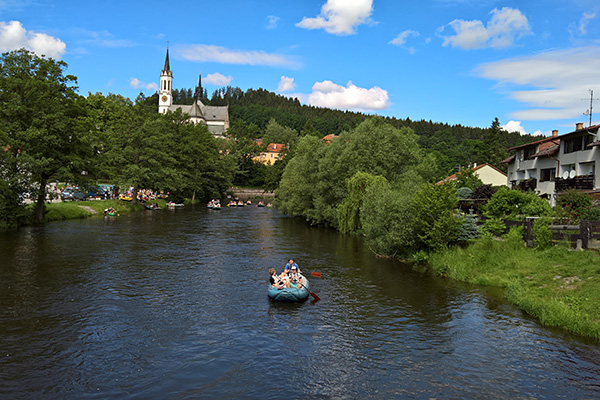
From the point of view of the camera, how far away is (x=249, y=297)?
1030 inches

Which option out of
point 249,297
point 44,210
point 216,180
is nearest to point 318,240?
point 249,297

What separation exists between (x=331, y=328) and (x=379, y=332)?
2.24 meters

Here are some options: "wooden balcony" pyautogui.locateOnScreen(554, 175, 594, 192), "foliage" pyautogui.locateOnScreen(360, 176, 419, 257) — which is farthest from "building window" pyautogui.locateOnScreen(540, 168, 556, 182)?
"foliage" pyautogui.locateOnScreen(360, 176, 419, 257)

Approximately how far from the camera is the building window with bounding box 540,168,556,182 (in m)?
53.1

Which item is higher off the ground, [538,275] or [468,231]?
[468,231]

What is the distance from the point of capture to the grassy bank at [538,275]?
21.6 meters

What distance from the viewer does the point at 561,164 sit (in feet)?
165

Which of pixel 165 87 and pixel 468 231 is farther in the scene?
pixel 165 87

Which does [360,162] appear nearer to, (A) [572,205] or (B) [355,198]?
(B) [355,198]

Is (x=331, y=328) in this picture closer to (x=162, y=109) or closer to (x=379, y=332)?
(x=379, y=332)

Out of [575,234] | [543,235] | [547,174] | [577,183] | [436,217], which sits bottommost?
[543,235]

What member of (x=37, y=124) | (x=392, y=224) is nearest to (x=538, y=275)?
(x=392, y=224)

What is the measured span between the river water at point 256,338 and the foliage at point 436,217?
3424 mm

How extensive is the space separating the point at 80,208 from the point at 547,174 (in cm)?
6167
